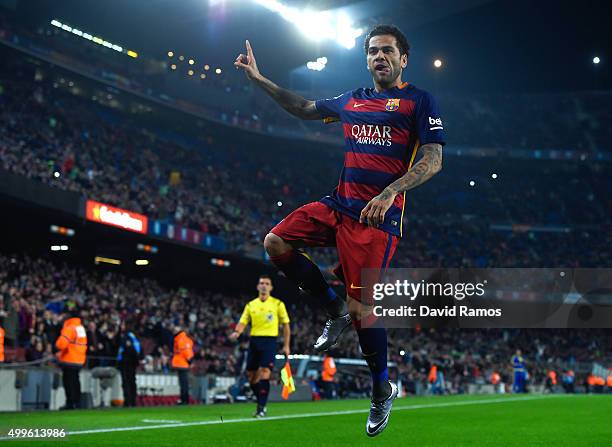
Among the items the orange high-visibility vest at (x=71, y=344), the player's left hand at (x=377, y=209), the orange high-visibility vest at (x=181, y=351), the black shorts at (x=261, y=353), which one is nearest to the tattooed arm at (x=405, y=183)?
the player's left hand at (x=377, y=209)

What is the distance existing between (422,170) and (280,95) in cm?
141

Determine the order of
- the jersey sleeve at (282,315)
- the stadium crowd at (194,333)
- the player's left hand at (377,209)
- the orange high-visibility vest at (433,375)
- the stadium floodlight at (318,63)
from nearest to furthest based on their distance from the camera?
1. the player's left hand at (377,209)
2. the jersey sleeve at (282,315)
3. the stadium crowd at (194,333)
4. the orange high-visibility vest at (433,375)
5. the stadium floodlight at (318,63)

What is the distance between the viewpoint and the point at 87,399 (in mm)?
18125

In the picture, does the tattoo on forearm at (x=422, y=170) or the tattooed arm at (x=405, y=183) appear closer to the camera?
the tattooed arm at (x=405, y=183)

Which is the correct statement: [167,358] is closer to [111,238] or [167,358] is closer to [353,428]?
[111,238]

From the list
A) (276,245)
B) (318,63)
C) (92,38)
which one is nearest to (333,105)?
(276,245)

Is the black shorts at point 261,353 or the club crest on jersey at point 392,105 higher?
the club crest on jersey at point 392,105

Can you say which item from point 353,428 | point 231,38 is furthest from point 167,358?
point 231,38

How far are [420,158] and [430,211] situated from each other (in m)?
53.5

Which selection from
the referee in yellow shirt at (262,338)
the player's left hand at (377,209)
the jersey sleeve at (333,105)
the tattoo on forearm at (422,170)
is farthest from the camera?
the referee in yellow shirt at (262,338)

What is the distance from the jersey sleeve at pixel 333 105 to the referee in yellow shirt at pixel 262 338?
321 inches

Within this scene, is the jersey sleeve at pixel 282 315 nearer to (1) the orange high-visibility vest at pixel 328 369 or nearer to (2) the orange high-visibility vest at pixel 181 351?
(2) the orange high-visibility vest at pixel 181 351

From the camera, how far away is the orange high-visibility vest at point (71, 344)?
16.4m

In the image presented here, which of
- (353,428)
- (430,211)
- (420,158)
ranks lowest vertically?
(353,428)
